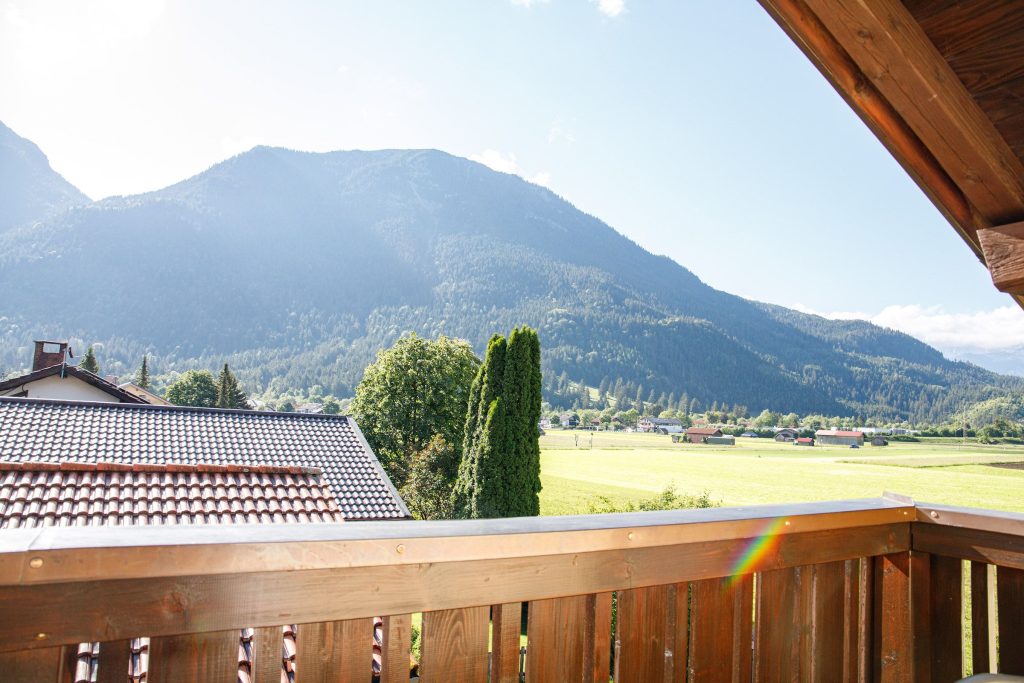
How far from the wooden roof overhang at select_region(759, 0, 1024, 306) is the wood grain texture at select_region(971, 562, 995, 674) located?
61 cm

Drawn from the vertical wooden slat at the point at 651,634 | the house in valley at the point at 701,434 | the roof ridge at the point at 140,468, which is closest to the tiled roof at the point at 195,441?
the roof ridge at the point at 140,468

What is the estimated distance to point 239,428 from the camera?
28.7ft

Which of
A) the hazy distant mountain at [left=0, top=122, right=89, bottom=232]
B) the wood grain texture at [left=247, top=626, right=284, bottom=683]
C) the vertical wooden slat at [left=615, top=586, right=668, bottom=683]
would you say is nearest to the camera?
the wood grain texture at [left=247, top=626, right=284, bottom=683]

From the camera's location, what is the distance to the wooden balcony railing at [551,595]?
584mm

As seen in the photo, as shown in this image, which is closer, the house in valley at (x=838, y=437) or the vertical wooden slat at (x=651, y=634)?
the vertical wooden slat at (x=651, y=634)

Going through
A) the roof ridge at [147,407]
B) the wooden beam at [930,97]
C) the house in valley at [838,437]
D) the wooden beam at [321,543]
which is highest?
the wooden beam at [930,97]

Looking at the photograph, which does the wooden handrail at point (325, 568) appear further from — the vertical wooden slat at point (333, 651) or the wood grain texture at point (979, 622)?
the wood grain texture at point (979, 622)

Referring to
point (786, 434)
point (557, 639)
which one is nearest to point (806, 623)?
point (557, 639)

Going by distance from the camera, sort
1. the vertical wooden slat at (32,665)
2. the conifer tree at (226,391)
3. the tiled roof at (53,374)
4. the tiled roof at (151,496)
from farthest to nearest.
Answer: the conifer tree at (226,391), the tiled roof at (53,374), the tiled roof at (151,496), the vertical wooden slat at (32,665)

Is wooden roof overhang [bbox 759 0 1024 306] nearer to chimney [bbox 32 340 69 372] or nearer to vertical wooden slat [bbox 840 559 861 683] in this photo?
vertical wooden slat [bbox 840 559 861 683]

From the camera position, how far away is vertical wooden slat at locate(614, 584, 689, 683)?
3.00ft

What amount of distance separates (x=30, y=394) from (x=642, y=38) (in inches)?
644

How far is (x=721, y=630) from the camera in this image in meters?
1.01

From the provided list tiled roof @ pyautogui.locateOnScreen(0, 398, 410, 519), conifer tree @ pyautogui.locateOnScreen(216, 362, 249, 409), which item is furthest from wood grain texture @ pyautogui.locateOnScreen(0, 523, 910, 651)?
conifer tree @ pyautogui.locateOnScreen(216, 362, 249, 409)
